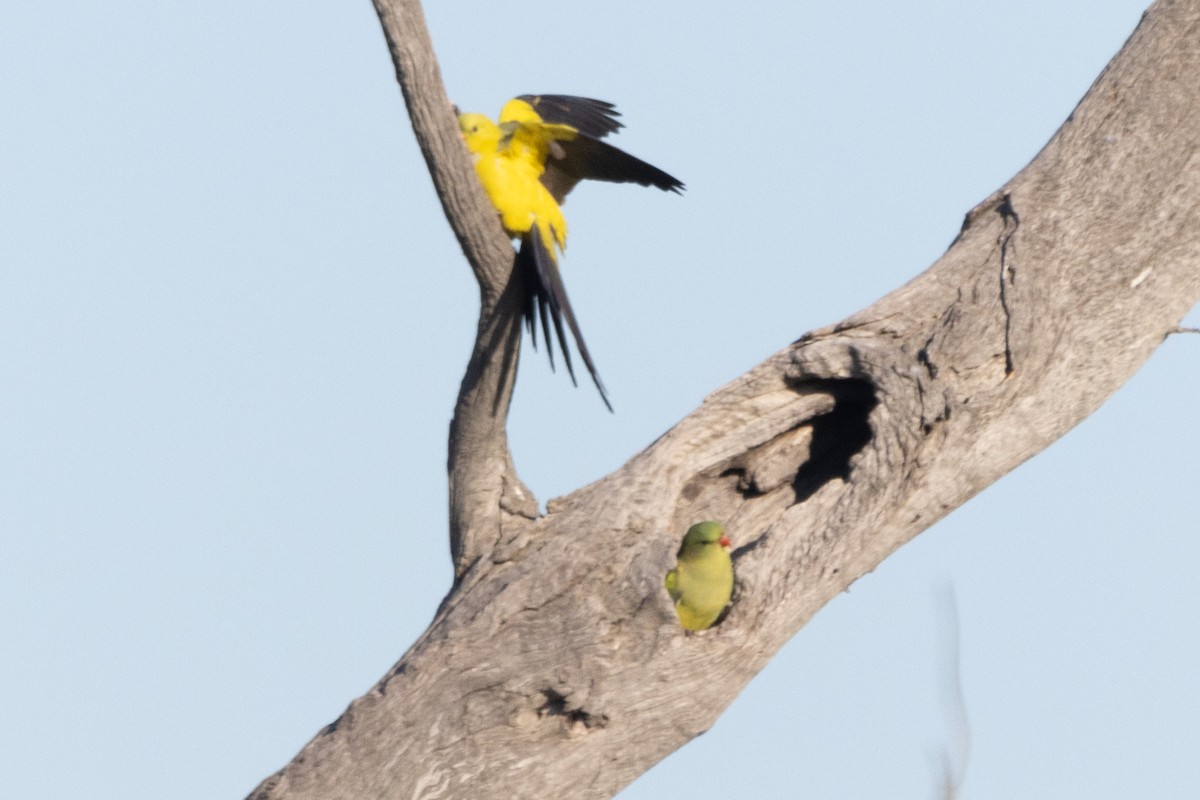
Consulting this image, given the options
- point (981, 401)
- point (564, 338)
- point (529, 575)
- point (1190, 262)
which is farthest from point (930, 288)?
point (529, 575)

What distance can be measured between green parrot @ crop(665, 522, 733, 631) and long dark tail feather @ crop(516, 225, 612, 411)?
49cm

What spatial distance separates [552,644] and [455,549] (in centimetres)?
87

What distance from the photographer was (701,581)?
370 centimetres

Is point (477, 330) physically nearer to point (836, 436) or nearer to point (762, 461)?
point (762, 461)

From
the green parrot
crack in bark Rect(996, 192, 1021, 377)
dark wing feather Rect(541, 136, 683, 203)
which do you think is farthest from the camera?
dark wing feather Rect(541, 136, 683, 203)

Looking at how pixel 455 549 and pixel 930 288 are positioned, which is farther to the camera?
pixel 455 549

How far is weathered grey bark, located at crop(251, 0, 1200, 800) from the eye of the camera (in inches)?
143

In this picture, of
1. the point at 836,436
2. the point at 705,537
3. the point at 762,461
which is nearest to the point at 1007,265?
the point at 836,436

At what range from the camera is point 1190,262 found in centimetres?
412

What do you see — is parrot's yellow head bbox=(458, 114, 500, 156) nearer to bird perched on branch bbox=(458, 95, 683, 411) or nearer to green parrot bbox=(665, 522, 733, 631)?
bird perched on branch bbox=(458, 95, 683, 411)

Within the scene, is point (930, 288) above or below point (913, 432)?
above

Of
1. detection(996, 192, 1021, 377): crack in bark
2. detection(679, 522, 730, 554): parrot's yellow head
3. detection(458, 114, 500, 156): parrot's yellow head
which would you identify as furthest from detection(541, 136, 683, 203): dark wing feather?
detection(679, 522, 730, 554): parrot's yellow head

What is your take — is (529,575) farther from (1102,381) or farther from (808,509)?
(1102,381)

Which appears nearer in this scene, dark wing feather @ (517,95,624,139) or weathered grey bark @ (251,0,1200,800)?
weathered grey bark @ (251,0,1200,800)
